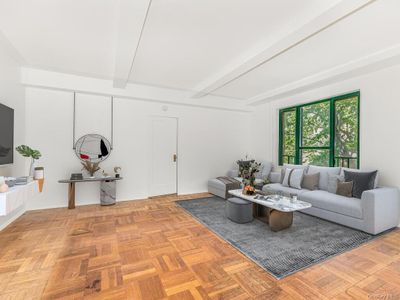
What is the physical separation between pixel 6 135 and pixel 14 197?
115cm

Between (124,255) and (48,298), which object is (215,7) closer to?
(124,255)

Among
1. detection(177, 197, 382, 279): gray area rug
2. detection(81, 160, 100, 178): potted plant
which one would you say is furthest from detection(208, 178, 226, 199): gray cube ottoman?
detection(81, 160, 100, 178): potted plant

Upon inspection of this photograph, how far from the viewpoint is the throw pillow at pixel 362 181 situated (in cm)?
323

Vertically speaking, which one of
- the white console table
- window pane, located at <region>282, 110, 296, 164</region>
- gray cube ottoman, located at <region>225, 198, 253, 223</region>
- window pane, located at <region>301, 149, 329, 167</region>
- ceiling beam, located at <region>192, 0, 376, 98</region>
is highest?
ceiling beam, located at <region>192, 0, 376, 98</region>

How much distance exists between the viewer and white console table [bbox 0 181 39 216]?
83.2 inches

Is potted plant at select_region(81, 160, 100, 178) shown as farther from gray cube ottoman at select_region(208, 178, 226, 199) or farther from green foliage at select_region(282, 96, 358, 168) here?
green foliage at select_region(282, 96, 358, 168)

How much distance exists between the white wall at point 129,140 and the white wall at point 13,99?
0.85 feet

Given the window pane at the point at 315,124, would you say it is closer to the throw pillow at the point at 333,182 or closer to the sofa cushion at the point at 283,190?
the throw pillow at the point at 333,182

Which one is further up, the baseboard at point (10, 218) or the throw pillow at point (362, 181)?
the throw pillow at point (362, 181)

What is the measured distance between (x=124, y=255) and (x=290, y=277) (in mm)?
1800

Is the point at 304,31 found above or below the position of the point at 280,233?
above

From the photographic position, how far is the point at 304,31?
242 cm

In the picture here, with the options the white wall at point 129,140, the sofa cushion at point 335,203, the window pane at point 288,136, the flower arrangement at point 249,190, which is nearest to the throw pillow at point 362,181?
the sofa cushion at point 335,203

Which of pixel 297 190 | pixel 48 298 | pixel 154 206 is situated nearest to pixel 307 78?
pixel 297 190
